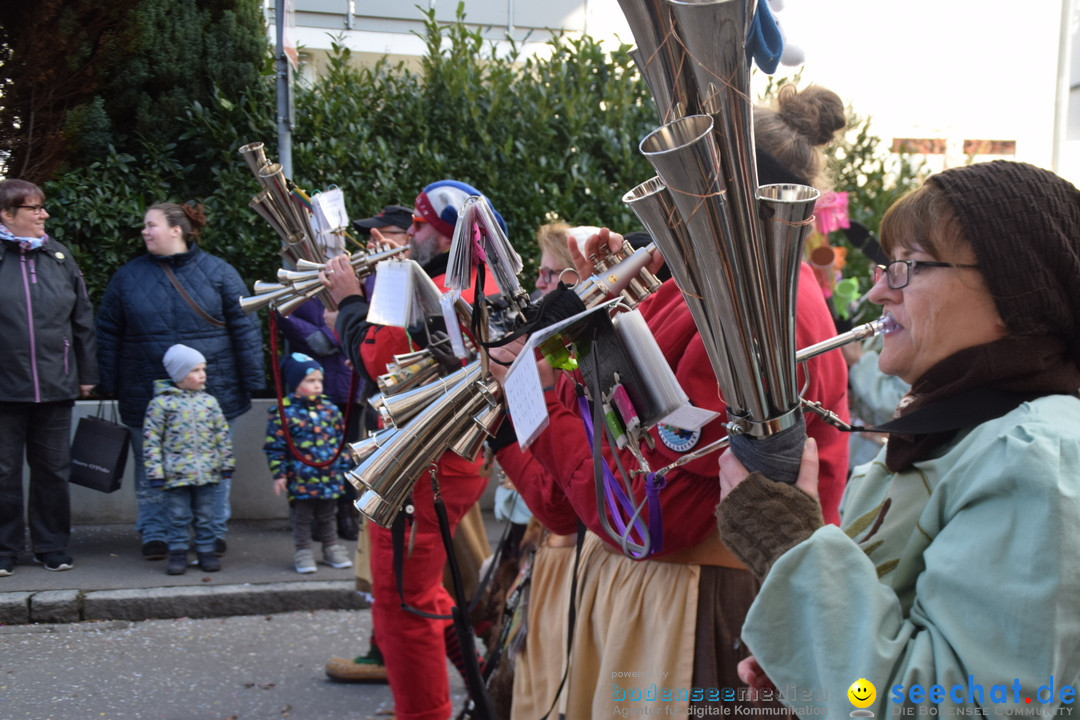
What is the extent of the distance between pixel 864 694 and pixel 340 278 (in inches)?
99.6

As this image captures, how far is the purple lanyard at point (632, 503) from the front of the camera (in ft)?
5.98

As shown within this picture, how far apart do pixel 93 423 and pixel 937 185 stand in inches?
208

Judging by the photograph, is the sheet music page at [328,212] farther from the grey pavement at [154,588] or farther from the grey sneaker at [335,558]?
the grey sneaker at [335,558]

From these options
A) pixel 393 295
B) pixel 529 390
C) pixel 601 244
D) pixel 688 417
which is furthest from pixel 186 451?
pixel 688 417

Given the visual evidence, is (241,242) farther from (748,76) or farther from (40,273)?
(748,76)

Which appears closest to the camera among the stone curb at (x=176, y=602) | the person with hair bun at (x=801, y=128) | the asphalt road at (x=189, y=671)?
the person with hair bun at (x=801, y=128)

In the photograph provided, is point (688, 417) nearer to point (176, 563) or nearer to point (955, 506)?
point (955, 506)

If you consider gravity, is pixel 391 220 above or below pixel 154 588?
above

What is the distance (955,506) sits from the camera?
133 cm

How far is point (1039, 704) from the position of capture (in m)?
1.18

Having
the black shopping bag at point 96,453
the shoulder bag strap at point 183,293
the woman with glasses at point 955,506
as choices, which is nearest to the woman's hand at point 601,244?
the woman with glasses at point 955,506

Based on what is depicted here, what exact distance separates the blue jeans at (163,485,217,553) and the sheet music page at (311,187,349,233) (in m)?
2.63

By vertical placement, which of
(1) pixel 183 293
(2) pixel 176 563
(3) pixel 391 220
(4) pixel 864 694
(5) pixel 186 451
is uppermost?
(3) pixel 391 220

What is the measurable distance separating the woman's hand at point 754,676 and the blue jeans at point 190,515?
14.9ft
